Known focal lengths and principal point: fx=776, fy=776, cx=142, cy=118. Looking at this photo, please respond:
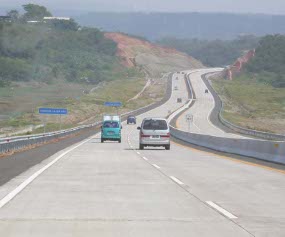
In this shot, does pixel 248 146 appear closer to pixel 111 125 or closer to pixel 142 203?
pixel 142 203

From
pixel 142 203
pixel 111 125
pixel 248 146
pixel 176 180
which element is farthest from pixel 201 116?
pixel 142 203

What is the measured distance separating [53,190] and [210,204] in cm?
399

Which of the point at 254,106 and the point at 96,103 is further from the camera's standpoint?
the point at 254,106

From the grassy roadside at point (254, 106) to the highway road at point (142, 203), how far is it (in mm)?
73497

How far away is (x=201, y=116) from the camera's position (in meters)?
123

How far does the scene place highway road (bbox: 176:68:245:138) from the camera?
91850mm

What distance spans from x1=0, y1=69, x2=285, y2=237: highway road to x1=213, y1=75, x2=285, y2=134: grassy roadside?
7350 centimetres

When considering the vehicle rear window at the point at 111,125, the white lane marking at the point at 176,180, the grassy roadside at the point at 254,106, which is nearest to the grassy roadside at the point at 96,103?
the grassy roadside at the point at 254,106

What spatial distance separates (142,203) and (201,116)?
108521mm

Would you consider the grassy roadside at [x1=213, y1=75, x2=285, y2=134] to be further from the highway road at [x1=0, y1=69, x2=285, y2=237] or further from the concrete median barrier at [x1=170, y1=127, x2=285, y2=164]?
the highway road at [x1=0, y1=69, x2=285, y2=237]

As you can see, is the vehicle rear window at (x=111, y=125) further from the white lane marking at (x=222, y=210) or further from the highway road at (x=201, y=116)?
the white lane marking at (x=222, y=210)

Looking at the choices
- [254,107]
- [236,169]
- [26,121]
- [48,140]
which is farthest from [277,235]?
[254,107]

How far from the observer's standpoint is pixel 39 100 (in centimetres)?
12219

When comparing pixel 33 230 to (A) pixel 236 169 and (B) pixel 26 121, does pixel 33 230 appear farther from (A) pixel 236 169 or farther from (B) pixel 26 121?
(B) pixel 26 121
